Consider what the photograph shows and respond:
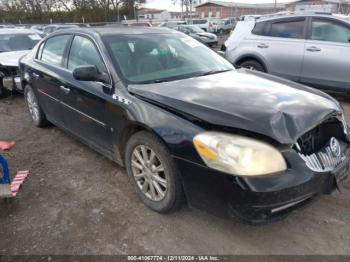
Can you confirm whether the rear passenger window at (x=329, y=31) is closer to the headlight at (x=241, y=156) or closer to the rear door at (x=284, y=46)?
the rear door at (x=284, y=46)

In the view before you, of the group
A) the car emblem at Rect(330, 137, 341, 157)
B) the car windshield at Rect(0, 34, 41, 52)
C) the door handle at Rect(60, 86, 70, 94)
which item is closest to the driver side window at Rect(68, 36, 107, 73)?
the door handle at Rect(60, 86, 70, 94)

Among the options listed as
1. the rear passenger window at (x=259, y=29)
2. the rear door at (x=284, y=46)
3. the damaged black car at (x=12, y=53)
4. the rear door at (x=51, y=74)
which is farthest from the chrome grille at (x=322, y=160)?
the damaged black car at (x=12, y=53)

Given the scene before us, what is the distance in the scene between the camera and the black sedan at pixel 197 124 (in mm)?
2191

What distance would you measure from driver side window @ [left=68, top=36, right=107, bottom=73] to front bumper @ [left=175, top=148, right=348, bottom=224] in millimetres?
1558

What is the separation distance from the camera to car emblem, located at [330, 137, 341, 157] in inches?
99.6

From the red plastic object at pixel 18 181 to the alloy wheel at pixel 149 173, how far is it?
44.8 inches

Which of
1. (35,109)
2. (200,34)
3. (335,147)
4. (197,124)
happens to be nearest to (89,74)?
(197,124)

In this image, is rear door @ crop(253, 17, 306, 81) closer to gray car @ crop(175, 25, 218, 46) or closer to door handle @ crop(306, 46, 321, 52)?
door handle @ crop(306, 46, 321, 52)

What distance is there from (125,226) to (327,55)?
5137mm

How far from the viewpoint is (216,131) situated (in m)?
2.31

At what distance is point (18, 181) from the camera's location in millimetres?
3277

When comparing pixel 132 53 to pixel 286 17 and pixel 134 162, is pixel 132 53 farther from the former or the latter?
pixel 286 17

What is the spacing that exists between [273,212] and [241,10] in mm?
68545

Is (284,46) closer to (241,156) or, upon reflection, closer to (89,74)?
(89,74)
